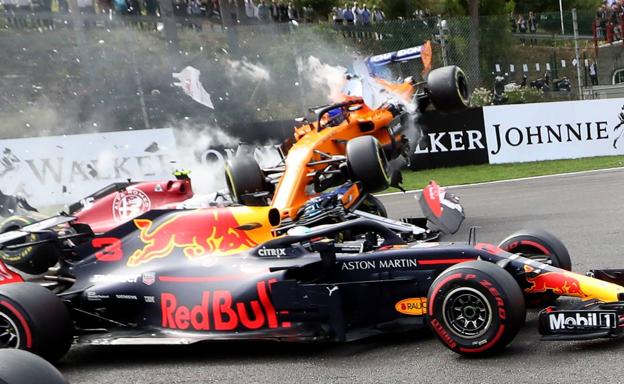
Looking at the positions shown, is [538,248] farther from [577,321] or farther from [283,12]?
[283,12]

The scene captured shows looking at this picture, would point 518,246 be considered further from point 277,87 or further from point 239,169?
point 277,87

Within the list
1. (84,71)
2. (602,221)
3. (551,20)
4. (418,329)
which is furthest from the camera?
(551,20)

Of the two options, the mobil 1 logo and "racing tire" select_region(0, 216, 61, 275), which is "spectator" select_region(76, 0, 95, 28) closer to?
"racing tire" select_region(0, 216, 61, 275)

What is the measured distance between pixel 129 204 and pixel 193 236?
12.6 ft

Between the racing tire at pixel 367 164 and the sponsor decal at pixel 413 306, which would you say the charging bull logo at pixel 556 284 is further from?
the racing tire at pixel 367 164

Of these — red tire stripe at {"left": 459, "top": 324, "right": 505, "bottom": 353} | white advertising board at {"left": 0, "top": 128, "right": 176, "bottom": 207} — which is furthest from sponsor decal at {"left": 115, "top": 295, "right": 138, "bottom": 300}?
white advertising board at {"left": 0, "top": 128, "right": 176, "bottom": 207}

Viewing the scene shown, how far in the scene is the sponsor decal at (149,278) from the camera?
5.96 m

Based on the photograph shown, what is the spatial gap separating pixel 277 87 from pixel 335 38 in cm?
182

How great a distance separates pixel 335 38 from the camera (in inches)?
786

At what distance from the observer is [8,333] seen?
555 cm

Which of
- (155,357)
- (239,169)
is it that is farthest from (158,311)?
(239,169)

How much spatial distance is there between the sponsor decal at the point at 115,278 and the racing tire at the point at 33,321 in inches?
17.0

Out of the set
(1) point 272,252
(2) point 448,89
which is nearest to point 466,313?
(1) point 272,252

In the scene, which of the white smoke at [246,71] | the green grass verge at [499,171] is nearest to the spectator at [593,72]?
the green grass verge at [499,171]
